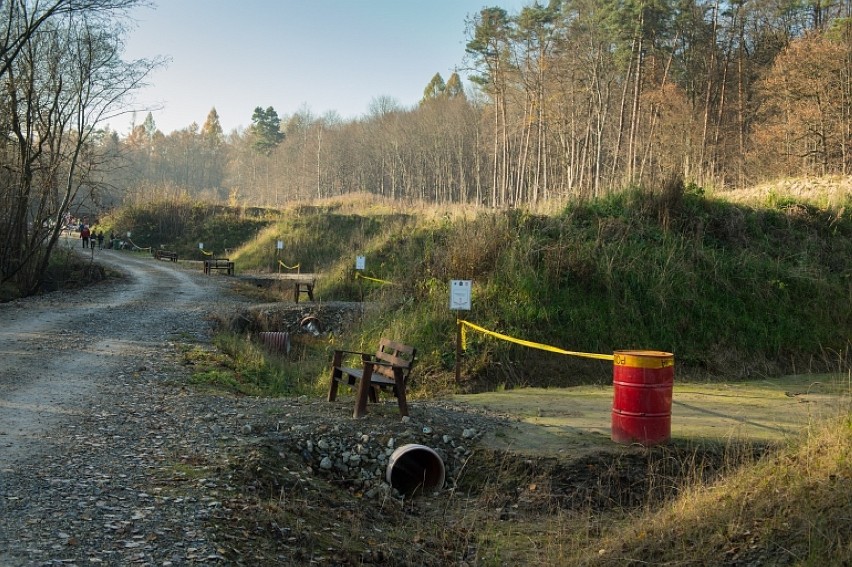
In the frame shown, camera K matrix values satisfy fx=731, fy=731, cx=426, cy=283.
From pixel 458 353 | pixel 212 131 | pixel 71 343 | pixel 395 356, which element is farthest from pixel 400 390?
pixel 212 131

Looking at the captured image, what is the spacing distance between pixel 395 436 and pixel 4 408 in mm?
4619

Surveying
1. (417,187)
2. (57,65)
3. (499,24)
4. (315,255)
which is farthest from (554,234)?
(417,187)

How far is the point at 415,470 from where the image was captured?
7.70 metres

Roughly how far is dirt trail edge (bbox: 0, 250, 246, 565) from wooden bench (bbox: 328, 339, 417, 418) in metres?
2.29

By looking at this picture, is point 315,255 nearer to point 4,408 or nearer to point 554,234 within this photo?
point 554,234

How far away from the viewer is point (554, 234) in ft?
51.2

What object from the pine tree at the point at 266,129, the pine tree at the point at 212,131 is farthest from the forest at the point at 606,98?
the pine tree at the point at 212,131

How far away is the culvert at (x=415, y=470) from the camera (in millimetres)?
7418

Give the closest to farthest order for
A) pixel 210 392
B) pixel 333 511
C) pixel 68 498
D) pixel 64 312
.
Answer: pixel 68 498
pixel 333 511
pixel 210 392
pixel 64 312

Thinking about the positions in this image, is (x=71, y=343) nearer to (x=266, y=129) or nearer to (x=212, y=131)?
(x=266, y=129)

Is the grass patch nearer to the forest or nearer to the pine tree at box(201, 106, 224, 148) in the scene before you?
the forest

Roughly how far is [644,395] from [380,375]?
11.5 feet

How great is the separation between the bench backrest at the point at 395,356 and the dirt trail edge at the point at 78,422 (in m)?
2.76

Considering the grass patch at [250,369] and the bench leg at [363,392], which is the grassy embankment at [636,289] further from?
the bench leg at [363,392]
